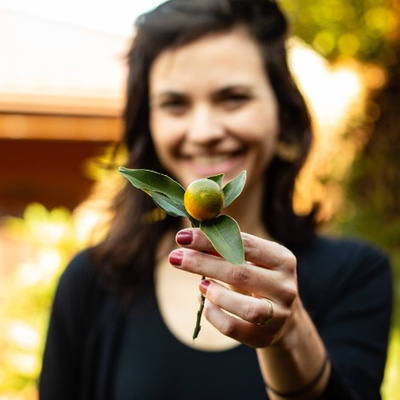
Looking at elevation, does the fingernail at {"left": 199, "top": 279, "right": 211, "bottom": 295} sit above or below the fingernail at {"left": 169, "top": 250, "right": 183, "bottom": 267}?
below

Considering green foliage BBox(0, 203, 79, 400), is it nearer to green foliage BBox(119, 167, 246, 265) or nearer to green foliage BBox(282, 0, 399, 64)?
green foliage BBox(282, 0, 399, 64)

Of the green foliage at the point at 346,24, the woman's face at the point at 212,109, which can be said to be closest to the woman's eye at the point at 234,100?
the woman's face at the point at 212,109

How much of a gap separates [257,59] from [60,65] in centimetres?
496

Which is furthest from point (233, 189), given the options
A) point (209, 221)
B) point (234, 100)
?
point (234, 100)

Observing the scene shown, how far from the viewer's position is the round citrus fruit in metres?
1.06

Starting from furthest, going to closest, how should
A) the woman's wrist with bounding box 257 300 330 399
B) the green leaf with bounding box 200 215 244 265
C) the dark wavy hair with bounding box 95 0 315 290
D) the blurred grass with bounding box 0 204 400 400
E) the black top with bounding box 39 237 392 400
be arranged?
the blurred grass with bounding box 0 204 400 400 < the dark wavy hair with bounding box 95 0 315 290 < the black top with bounding box 39 237 392 400 < the woman's wrist with bounding box 257 300 330 399 < the green leaf with bounding box 200 215 244 265

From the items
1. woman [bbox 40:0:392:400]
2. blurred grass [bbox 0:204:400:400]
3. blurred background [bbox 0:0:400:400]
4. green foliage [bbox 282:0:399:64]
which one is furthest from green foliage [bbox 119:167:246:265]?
green foliage [bbox 282:0:399:64]

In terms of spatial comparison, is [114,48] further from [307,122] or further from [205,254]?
[205,254]

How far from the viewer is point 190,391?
1.92m

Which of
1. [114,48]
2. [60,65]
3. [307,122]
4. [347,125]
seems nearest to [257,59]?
[307,122]

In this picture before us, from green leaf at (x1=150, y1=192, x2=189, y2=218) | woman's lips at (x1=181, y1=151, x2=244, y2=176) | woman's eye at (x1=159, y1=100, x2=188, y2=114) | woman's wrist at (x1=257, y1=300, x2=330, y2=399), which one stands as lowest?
woman's wrist at (x1=257, y1=300, x2=330, y2=399)

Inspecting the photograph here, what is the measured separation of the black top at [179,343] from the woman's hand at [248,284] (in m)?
0.57

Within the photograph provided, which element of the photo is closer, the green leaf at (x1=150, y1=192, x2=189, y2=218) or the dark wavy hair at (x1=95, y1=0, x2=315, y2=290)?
the green leaf at (x1=150, y1=192, x2=189, y2=218)

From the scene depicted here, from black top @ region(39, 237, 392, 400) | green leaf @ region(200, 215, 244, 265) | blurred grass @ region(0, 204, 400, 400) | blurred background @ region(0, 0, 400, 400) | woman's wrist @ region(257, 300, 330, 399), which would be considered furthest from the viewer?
blurred background @ region(0, 0, 400, 400)
